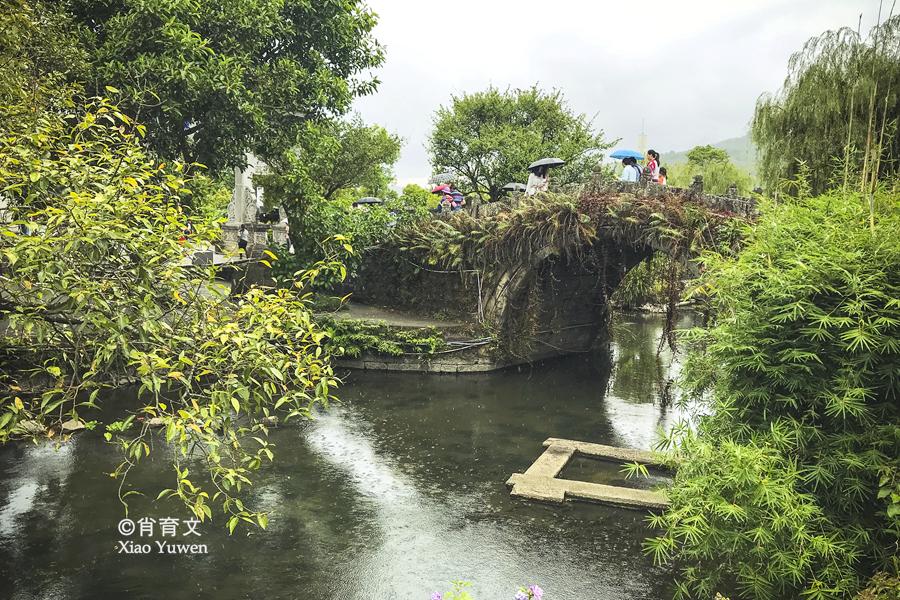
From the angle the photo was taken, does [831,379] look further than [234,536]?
No

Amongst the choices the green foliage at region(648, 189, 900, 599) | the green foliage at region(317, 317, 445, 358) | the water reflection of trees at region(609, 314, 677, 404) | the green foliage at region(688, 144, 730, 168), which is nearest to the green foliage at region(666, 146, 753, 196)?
the green foliage at region(688, 144, 730, 168)

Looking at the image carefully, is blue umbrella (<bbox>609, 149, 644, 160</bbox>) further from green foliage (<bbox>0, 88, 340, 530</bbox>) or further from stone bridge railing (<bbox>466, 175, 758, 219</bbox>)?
green foliage (<bbox>0, 88, 340, 530</bbox>)

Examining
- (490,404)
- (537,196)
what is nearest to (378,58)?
(537,196)

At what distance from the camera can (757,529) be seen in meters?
5.12

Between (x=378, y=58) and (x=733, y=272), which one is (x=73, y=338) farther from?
(x=378, y=58)

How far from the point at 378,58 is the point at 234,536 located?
12686 millimetres

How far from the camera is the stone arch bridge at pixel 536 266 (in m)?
13.2

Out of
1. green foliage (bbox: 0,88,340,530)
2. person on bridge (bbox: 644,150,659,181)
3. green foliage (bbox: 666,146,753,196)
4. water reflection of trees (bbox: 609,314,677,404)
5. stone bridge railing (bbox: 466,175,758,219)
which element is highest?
green foliage (bbox: 666,146,753,196)

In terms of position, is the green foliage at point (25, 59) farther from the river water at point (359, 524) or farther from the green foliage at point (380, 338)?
the green foliage at point (380, 338)

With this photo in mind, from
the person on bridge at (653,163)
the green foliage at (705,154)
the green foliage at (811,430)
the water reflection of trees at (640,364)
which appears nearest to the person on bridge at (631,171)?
the person on bridge at (653,163)

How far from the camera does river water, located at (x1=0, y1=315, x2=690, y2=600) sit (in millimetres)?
6727

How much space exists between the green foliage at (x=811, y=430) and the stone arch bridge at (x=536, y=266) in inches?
266

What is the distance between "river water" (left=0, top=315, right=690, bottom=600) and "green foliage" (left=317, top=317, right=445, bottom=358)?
3.58m

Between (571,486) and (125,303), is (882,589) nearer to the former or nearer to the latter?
(571,486)
